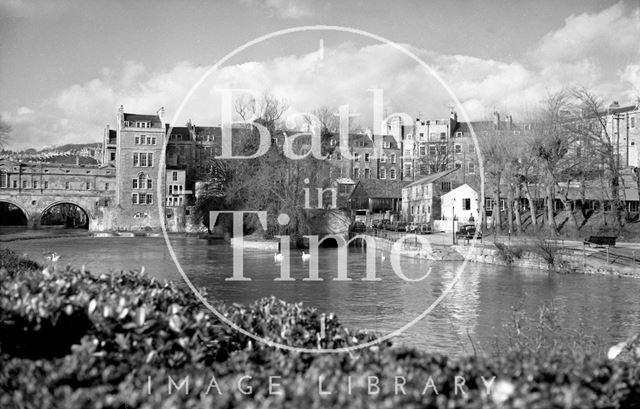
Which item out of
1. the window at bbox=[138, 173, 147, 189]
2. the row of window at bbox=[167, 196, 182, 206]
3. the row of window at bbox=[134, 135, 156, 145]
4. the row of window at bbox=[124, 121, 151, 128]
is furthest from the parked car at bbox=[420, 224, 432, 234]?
the row of window at bbox=[124, 121, 151, 128]

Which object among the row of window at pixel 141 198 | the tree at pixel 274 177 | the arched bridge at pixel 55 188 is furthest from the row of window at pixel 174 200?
the tree at pixel 274 177

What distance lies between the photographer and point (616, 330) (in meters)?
17.8

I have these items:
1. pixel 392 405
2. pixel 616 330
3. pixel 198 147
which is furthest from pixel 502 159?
pixel 198 147

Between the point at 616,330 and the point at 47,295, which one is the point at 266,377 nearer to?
the point at 47,295

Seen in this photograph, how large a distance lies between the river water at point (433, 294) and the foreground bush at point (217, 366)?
4321mm

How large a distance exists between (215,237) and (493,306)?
45081mm

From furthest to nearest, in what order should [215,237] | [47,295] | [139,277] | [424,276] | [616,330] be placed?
1. [215,237]
2. [424,276]
3. [616,330]
4. [139,277]
5. [47,295]

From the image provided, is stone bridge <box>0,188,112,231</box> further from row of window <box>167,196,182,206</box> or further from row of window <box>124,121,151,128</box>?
row of window <box>124,121,151,128</box>

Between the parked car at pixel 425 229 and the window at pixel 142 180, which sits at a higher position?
the window at pixel 142 180

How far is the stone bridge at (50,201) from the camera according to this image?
271ft

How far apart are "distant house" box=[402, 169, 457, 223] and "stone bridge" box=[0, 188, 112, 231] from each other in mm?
40164

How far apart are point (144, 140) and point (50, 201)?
47.7ft

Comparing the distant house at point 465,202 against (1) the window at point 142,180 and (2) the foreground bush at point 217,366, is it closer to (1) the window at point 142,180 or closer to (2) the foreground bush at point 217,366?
(1) the window at point 142,180

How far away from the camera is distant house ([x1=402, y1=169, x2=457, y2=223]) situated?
67.9 meters
